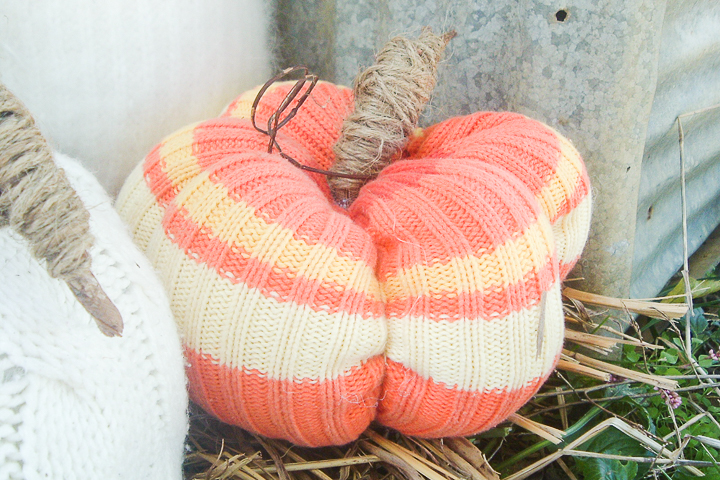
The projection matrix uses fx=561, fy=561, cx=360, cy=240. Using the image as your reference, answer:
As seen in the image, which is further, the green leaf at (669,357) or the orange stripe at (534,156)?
the green leaf at (669,357)

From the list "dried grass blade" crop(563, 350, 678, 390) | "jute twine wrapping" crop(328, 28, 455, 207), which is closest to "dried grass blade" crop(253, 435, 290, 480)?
"jute twine wrapping" crop(328, 28, 455, 207)

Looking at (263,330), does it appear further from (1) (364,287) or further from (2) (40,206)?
(2) (40,206)

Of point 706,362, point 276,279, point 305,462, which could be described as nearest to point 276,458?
point 305,462

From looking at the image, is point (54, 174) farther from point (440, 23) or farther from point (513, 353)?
point (440, 23)

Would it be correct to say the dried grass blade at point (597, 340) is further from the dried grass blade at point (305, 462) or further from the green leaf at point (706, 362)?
the dried grass blade at point (305, 462)

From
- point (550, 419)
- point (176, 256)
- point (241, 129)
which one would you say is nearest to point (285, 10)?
point (241, 129)

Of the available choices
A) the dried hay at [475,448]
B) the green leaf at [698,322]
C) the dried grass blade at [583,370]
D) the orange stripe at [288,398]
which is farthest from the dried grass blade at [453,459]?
the green leaf at [698,322]

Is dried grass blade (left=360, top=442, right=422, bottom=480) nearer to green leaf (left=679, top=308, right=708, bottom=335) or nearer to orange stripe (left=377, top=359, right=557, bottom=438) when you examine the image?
orange stripe (left=377, top=359, right=557, bottom=438)
